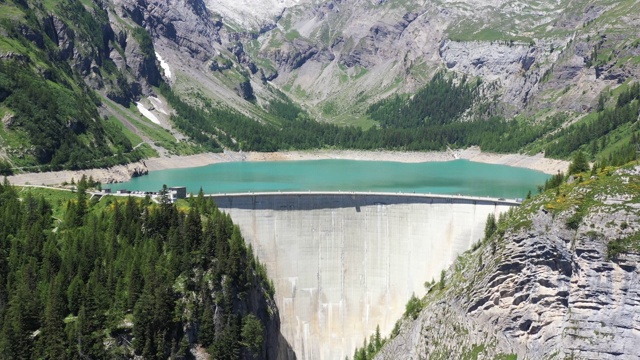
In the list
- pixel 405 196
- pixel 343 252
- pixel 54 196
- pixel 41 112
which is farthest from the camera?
pixel 41 112

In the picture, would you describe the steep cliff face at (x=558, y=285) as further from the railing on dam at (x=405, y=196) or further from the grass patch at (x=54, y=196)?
the grass patch at (x=54, y=196)

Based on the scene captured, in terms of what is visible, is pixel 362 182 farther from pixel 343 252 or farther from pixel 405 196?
pixel 405 196

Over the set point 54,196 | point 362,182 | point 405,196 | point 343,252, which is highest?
point 362,182

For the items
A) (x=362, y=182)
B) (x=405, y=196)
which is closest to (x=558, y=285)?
(x=405, y=196)

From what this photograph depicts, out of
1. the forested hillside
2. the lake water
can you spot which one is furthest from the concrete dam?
the forested hillside

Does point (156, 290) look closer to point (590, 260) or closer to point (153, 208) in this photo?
point (153, 208)

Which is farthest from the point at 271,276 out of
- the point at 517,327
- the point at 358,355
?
the point at 517,327

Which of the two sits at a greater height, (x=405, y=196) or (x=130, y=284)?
(x=405, y=196)
